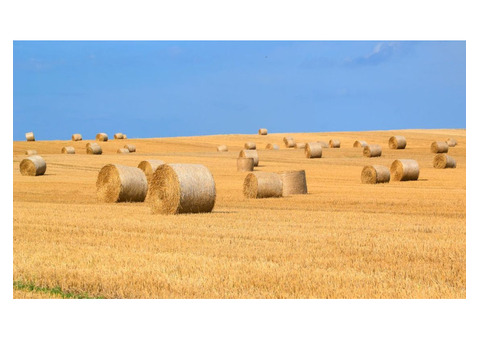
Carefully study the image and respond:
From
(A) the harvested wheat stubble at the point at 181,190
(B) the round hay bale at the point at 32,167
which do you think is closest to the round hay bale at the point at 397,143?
(B) the round hay bale at the point at 32,167

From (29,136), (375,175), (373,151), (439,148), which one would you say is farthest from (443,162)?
(29,136)

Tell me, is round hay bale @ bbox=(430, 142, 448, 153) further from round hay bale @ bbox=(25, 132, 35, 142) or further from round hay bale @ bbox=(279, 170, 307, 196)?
round hay bale @ bbox=(25, 132, 35, 142)

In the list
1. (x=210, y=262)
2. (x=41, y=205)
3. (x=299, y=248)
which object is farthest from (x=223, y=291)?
(x=41, y=205)

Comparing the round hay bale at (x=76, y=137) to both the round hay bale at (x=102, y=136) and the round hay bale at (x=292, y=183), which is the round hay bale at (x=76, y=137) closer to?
the round hay bale at (x=102, y=136)

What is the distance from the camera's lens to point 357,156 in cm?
4719

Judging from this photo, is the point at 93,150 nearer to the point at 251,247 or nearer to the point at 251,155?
the point at 251,155

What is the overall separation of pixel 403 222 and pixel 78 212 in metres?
7.79

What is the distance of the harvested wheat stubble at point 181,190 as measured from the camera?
15945 mm

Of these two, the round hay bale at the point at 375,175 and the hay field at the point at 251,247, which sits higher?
the round hay bale at the point at 375,175

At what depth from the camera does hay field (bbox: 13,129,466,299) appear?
7.96m

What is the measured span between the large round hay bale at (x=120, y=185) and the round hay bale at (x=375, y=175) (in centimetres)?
1082

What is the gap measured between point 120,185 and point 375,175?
38.4ft

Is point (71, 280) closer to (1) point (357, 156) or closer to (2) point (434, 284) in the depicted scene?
(2) point (434, 284)

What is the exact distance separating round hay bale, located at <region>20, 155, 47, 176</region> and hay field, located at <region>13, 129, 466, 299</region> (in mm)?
9016
